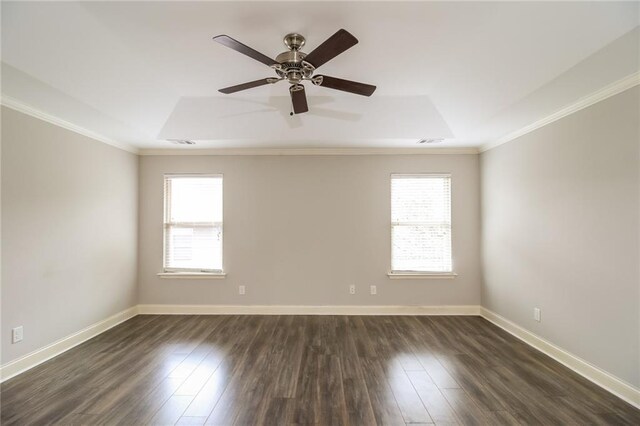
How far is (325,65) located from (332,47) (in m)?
0.93

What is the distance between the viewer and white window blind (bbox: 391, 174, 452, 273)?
4.05m

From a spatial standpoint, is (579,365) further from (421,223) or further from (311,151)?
(311,151)

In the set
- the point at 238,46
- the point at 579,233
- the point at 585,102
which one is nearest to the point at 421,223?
the point at 579,233

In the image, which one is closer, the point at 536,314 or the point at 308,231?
the point at 536,314

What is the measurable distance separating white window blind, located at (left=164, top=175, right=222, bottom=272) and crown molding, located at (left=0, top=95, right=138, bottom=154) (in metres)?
0.75

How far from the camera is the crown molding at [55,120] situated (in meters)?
2.40

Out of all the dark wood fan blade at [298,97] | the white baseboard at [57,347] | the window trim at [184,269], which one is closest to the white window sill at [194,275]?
the window trim at [184,269]

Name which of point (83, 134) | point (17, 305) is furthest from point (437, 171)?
point (17, 305)

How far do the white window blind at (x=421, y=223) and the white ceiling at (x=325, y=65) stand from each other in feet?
2.94

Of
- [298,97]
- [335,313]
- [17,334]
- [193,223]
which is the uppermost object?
[298,97]

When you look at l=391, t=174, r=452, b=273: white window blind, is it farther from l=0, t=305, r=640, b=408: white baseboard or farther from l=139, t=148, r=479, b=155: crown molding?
l=0, t=305, r=640, b=408: white baseboard

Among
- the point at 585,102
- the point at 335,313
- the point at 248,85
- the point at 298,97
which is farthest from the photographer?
the point at 335,313

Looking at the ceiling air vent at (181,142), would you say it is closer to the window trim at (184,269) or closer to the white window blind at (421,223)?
the window trim at (184,269)

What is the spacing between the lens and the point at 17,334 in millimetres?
2461
